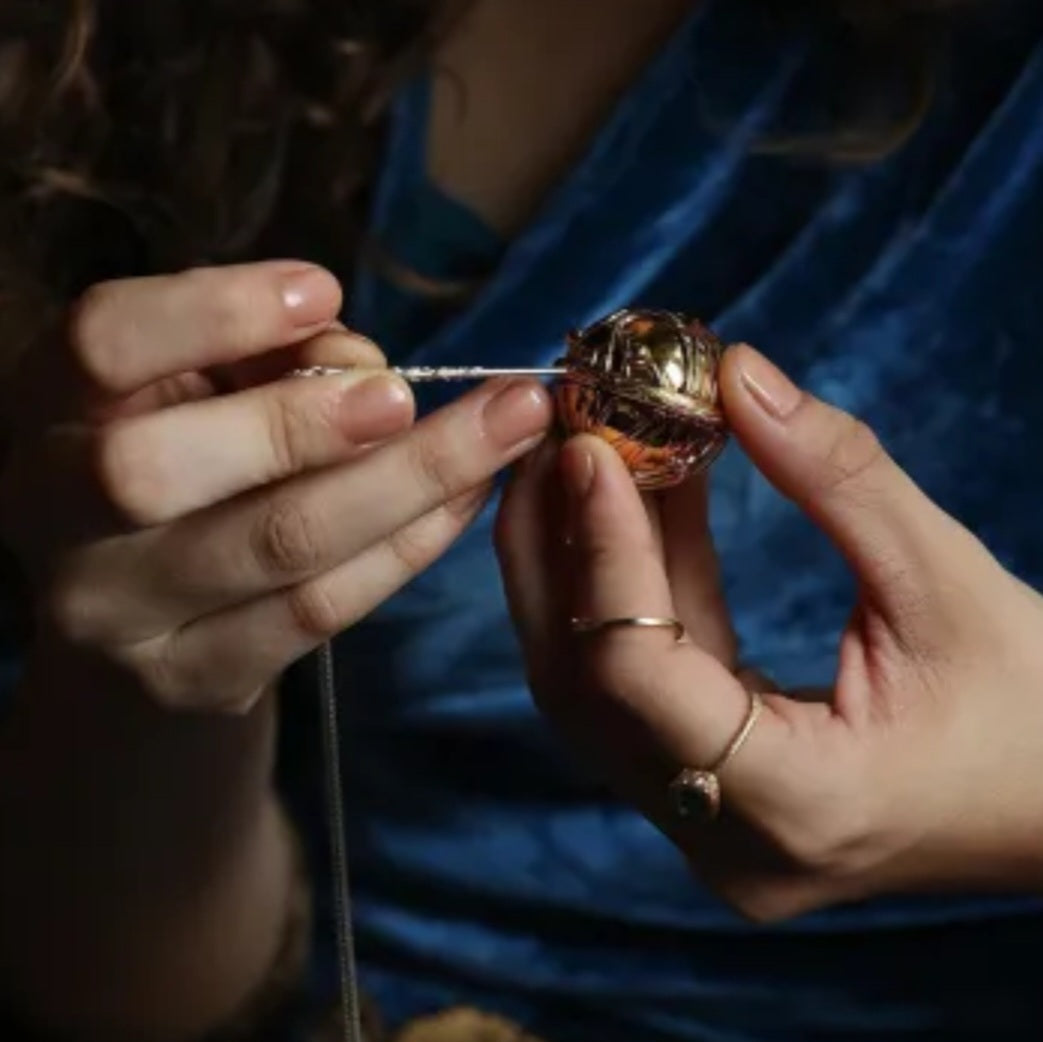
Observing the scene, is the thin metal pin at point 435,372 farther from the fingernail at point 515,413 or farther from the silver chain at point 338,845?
the silver chain at point 338,845

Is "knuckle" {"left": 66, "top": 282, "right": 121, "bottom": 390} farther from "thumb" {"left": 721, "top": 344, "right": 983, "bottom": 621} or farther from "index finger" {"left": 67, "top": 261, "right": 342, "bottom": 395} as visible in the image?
"thumb" {"left": 721, "top": 344, "right": 983, "bottom": 621}

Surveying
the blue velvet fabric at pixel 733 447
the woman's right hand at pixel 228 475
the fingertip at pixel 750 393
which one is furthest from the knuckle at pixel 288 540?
the blue velvet fabric at pixel 733 447

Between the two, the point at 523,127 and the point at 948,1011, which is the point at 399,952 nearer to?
the point at 948,1011

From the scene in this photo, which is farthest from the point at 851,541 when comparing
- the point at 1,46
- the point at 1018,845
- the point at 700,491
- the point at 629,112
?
the point at 1,46

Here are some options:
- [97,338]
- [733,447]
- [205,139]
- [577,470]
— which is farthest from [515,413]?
[205,139]

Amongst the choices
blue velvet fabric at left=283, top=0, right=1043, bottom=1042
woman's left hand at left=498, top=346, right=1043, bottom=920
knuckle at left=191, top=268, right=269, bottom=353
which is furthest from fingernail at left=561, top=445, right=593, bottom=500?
blue velvet fabric at left=283, top=0, right=1043, bottom=1042

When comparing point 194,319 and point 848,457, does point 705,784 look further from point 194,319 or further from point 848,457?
point 194,319
